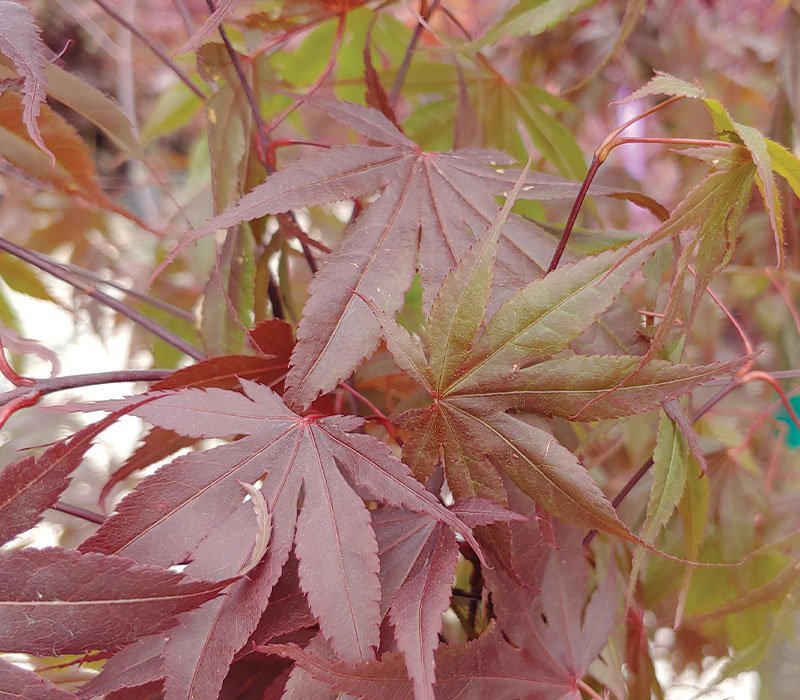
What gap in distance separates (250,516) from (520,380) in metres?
0.11

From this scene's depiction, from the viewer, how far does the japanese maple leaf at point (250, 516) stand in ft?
0.78

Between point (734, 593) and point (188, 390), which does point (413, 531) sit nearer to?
point (188, 390)

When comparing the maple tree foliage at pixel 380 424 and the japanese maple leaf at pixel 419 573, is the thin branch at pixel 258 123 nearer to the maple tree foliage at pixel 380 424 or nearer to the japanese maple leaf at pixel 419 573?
the maple tree foliage at pixel 380 424

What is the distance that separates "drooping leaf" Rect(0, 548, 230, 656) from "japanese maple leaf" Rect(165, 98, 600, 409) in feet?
0.26

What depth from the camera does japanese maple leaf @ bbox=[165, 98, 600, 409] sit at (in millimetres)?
274

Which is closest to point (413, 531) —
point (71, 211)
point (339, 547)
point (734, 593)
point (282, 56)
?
point (339, 547)

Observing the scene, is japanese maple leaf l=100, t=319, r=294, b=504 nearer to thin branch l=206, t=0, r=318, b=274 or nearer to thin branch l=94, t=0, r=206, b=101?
thin branch l=206, t=0, r=318, b=274

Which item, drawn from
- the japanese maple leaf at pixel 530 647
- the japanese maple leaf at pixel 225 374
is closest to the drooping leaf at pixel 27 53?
the japanese maple leaf at pixel 225 374

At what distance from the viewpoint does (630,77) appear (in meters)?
0.77

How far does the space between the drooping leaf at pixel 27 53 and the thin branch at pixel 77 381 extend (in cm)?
9

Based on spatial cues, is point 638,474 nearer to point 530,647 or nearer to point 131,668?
point 530,647

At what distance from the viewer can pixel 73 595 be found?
0.75 feet

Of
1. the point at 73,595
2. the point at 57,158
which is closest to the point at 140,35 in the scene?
the point at 57,158

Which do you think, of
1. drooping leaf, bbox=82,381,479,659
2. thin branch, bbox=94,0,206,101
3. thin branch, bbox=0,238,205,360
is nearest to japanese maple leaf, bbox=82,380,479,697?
drooping leaf, bbox=82,381,479,659
